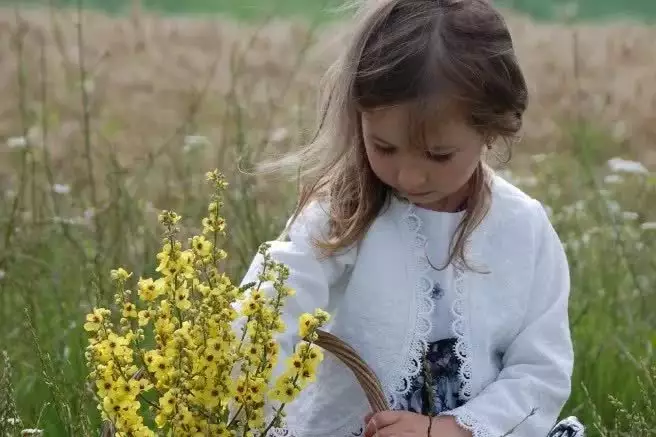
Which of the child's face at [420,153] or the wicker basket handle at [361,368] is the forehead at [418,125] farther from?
the wicker basket handle at [361,368]

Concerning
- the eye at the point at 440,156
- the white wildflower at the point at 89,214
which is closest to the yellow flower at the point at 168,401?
the eye at the point at 440,156

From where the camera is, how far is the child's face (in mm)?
2381

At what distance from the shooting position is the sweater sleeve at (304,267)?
2.50 meters

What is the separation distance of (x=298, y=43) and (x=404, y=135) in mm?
5241

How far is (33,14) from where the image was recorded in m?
8.03

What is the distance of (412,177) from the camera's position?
2396mm

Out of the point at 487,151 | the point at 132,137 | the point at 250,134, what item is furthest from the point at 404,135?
the point at 132,137

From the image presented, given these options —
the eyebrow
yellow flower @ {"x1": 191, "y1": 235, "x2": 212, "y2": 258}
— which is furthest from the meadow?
the eyebrow

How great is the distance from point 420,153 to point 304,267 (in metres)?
0.34

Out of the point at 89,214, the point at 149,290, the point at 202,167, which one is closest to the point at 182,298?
the point at 149,290

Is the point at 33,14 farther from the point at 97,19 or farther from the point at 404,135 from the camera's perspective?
the point at 404,135

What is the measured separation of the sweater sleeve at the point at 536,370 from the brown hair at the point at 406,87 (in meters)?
0.19

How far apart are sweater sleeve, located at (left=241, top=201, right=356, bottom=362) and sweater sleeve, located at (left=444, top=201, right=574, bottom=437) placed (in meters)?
0.35

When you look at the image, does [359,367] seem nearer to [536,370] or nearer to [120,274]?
[536,370]
